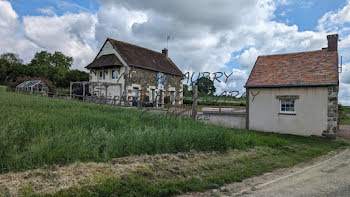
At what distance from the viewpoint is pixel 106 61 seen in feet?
95.0

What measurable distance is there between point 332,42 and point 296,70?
11.2 feet

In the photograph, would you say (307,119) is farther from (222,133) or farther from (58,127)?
(58,127)

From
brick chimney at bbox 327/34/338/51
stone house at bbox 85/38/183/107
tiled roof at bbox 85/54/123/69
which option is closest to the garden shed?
stone house at bbox 85/38/183/107

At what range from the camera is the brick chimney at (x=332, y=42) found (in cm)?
1716

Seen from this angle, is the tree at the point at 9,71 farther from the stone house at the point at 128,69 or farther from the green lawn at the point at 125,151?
the green lawn at the point at 125,151

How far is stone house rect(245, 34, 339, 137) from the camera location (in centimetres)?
1475

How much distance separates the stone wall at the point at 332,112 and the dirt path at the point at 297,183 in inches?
286

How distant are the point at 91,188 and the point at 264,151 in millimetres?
6754

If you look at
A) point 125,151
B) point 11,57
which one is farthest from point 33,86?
point 11,57

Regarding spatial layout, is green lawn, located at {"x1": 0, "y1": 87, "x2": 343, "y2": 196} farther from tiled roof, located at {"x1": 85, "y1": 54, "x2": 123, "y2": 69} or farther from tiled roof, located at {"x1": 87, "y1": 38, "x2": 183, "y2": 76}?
Result: tiled roof, located at {"x1": 87, "y1": 38, "x2": 183, "y2": 76}

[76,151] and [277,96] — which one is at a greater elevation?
[277,96]

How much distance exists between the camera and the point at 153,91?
101 feet

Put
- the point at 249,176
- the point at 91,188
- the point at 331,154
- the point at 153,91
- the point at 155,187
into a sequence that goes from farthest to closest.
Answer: the point at 153,91 < the point at 331,154 < the point at 249,176 < the point at 155,187 < the point at 91,188

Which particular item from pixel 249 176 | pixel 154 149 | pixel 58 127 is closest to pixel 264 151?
pixel 249 176
